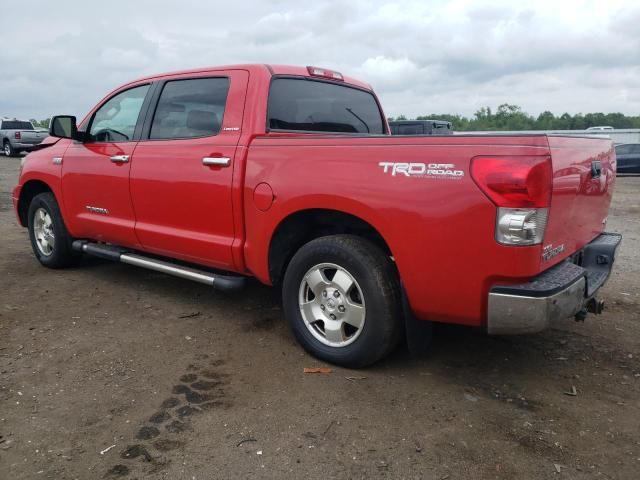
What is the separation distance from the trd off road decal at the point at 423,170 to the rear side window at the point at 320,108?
124 cm

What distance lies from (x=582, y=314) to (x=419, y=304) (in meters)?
1.04

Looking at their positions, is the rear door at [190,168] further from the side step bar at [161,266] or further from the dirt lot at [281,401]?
the dirt lot at [281,401]

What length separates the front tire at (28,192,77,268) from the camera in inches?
219

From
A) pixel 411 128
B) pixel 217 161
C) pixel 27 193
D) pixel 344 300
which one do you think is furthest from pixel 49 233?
pixel 411 128

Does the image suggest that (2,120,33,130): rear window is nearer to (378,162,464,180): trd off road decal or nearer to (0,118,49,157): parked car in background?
(0,118,49,157): parked car in background

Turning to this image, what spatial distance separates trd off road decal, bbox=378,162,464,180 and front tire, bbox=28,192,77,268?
3840mm

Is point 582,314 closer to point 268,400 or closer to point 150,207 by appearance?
point 268,400

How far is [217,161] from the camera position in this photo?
→ 386cm

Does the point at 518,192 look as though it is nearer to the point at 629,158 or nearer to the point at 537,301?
the point at 537,301

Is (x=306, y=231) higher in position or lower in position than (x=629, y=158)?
higher

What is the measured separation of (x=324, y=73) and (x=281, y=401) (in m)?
2.65

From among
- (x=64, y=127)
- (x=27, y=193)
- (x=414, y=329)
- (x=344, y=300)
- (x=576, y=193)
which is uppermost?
(x=64, y=127)

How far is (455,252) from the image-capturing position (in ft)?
9.36

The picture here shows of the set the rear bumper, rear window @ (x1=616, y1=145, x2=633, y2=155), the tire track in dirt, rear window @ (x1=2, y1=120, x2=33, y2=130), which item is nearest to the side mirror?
the tire track in dirt
